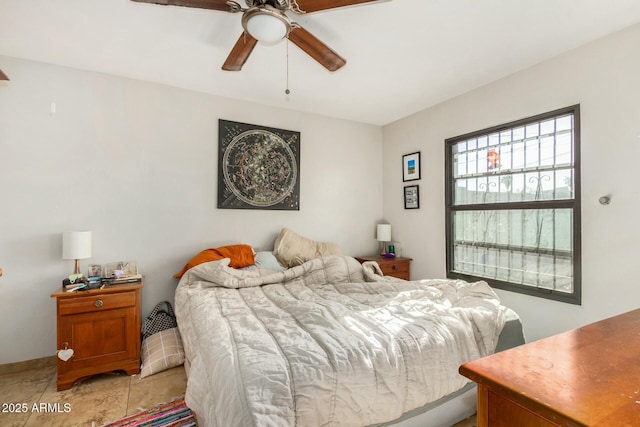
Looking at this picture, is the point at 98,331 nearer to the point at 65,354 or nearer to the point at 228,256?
the point at 65,354

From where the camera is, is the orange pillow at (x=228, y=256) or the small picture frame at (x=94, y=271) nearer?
the small picture frame at (x=94, y=271)

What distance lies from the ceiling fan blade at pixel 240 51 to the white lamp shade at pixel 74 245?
5.67 feet

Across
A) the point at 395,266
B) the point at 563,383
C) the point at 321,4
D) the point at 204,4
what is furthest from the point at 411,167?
the point at 563,383

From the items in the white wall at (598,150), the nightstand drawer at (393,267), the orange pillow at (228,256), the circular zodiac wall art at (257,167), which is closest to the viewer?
the white wall at (598,150)

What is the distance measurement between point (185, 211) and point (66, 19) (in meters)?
1.67

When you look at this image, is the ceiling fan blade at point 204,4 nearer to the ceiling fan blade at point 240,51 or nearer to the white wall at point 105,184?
the ceiling fan blade at point 240,51

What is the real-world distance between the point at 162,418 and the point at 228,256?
4.49 feet

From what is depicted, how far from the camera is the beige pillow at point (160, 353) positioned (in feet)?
7.69

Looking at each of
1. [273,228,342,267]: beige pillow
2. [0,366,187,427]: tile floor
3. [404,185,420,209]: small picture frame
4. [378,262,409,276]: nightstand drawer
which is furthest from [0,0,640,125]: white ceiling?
[0,366,187,427]: tile floor

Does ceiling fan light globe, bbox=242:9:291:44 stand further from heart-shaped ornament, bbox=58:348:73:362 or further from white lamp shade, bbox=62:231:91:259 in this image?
heart-shaped ornament, bbox=58:348:73:362

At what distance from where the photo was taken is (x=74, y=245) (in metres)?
2.31

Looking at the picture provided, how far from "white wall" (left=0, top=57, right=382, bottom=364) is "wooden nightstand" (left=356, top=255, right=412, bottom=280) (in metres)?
0.98

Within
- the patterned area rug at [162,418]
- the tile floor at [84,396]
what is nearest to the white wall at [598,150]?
the tile floor at [84,396]

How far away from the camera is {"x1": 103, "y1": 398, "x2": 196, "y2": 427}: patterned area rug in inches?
70.0
